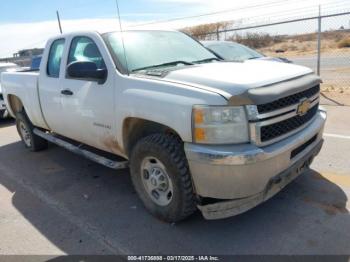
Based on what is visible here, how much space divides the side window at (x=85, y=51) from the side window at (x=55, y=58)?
1.24 ft

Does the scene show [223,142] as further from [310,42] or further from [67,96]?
[310,42]

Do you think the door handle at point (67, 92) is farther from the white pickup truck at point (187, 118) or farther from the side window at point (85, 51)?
the side window at point (85, 51)

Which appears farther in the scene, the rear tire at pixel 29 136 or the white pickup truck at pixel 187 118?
the rear tire at pixel 29 136

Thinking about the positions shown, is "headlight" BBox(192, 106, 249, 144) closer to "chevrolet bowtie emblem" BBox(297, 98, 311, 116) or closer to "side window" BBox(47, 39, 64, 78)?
"chevrolet bowtie emblem" BBox(297, 98, 311, 116)

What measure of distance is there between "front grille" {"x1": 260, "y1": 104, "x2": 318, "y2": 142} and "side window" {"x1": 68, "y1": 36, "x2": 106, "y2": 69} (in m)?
1.97

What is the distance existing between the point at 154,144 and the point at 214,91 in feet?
2.67

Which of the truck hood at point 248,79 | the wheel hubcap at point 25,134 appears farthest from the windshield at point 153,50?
the wheel hubcap at point 25,134

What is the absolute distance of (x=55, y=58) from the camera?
5391 millimetres

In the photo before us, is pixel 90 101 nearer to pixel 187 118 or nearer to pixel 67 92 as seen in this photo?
pixel 67 92

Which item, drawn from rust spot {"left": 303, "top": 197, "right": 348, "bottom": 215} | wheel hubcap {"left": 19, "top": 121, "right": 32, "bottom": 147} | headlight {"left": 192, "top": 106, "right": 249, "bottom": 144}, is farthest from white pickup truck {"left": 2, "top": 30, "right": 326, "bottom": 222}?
wheel hubcap {"left": 19, "top": 121, "right": 32, "bottom": 147}

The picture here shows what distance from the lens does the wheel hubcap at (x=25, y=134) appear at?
684 centimetres

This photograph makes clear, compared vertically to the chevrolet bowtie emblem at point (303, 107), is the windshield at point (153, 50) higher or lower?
higher

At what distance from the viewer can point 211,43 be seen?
387 inches

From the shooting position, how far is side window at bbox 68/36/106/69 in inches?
171
